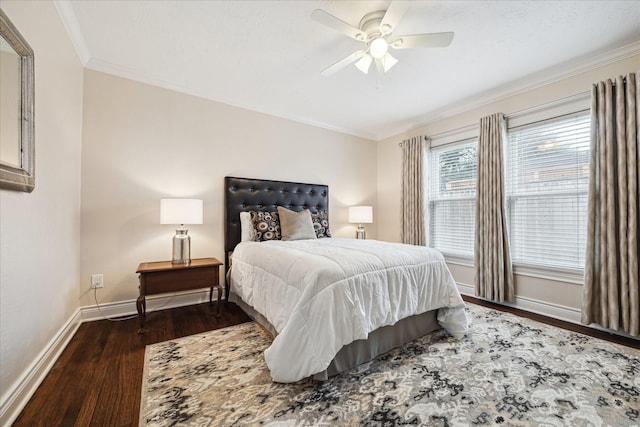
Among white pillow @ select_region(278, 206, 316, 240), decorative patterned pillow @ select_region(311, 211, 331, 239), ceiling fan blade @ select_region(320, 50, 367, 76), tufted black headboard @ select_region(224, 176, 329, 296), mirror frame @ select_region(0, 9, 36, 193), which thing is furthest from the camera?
decorative patterned pillow @ select_region(311, 211, 331, 239)

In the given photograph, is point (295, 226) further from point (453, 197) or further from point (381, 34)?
point (453, 197)

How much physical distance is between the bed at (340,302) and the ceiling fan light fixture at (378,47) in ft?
5.07

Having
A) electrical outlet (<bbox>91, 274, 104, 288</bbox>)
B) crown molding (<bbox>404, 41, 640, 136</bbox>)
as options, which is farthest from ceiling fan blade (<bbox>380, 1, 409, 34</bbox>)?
electrical outlet (<bbox>91, 274, 104, 288</bbox>)

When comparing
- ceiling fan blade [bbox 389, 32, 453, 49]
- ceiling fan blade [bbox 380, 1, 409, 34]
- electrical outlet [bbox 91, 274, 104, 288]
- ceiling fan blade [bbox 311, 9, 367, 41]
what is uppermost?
ceiling fan blade [bbox 380, 1, 409, 34]

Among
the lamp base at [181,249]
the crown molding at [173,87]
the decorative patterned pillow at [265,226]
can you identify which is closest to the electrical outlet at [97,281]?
the lamp base at [181,249]

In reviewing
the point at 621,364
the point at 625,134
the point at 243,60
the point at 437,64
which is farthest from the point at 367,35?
the point at 621,364

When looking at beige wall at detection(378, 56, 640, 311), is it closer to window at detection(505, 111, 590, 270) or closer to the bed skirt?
window at detection(505, 111, 590, 270)

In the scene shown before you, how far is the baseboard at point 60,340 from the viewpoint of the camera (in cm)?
128

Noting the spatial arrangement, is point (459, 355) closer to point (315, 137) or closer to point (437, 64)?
point (437, 64)

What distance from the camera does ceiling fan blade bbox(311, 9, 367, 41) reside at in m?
1.64

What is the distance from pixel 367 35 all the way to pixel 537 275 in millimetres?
2979

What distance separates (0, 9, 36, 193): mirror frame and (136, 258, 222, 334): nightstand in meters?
1.10

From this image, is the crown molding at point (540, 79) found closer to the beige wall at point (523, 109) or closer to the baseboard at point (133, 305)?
the beige wall at point (523, 109)

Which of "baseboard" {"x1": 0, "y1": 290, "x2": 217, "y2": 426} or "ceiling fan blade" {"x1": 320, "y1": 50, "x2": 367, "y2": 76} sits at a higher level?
"ceiling fan blade" {"x1": 320, "y1": 50, "x2": 367, "y2": 76}
